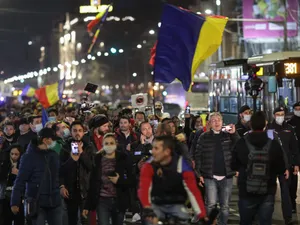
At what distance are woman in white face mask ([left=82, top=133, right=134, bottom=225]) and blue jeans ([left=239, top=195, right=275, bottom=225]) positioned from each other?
1.40 m

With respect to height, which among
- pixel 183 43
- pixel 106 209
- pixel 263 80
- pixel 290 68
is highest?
pixel 183 43

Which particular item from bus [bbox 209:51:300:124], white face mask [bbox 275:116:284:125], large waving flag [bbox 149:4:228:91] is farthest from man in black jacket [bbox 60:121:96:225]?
bus [bbox 209:51:300:124]

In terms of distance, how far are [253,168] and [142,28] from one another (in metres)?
107

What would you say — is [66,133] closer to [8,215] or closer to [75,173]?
[8,215]

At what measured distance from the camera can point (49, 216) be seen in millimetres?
9930

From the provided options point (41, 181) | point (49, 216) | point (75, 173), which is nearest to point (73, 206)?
point (75, 173)

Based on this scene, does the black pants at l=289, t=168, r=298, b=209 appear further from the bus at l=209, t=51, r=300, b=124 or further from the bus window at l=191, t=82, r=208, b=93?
the bus window at l=191, t=82, r=208, b=93

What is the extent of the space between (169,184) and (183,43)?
31.2 feet

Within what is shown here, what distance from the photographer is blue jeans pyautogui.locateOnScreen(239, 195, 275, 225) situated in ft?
31.1

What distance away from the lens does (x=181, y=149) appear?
1091cm

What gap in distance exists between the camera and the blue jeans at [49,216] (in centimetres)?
984

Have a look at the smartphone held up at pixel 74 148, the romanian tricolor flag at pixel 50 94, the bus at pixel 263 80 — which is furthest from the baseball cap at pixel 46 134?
the romanian tricolor flag at pixel 50 94

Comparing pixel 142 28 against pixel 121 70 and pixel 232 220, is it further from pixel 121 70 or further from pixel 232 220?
pixel 232 220

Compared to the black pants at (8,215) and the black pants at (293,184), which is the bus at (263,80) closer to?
the black pants at (293,184)
